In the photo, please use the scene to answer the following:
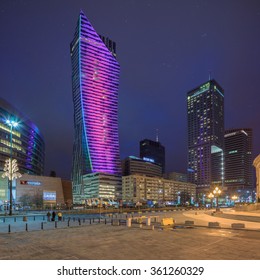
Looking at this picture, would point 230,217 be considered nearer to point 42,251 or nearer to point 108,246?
point 108,246

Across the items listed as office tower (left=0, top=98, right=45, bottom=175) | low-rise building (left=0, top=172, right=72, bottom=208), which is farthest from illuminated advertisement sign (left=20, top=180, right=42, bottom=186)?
office tower (left=0, top=98, right=45, bottom=175)

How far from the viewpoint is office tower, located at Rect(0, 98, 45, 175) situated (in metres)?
122

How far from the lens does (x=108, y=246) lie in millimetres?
17625

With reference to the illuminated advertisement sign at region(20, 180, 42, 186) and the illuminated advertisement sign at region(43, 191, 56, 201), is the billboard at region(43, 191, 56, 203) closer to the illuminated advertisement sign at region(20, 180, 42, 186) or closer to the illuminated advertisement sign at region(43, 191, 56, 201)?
the illuminated advertisement sign at region(43, 191, 56, 201)

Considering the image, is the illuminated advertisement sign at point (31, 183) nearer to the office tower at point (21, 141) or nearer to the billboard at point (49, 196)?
the billboard at point (49, 196)

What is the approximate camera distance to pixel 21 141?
464 ft

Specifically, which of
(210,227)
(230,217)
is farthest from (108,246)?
(230,217)

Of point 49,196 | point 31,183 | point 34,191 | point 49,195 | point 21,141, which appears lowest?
point 49,196

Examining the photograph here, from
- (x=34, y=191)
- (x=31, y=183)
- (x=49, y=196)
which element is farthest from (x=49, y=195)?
(x=31, y=183)

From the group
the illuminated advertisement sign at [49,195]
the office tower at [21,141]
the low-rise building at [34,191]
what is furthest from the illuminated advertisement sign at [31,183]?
the office tower at [21,141]

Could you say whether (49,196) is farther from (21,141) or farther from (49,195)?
(21,141)

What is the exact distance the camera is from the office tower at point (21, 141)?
122 metres

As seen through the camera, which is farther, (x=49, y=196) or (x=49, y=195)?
(x=49, y=195)
